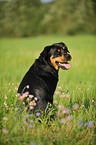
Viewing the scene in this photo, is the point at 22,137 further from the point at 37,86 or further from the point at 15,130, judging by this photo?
the point at 37,86

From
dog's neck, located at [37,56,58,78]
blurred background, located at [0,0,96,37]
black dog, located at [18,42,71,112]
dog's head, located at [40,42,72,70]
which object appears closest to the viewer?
black dog, located at [18,42,71,112]

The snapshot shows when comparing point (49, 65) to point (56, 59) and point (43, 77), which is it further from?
point (43, 77)

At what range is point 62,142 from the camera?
2230mm

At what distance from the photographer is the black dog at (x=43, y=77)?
2686 mm

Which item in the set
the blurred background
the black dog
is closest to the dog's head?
the black dog

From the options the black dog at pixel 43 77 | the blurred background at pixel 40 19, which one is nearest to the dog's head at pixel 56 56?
the black dog at pixel 43 77

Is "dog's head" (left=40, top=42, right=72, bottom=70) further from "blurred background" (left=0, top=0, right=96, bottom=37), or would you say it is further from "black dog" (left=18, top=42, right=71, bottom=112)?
"blurred background" (left=0, top=0, right=96, bottom=37)

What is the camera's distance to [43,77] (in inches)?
114

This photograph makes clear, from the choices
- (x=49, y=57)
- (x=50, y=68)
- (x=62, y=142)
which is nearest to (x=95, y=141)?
(x=62, y=142)

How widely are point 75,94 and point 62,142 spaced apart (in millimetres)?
1717

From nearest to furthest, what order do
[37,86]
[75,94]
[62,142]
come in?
[62,142], [37,86], [75,94]

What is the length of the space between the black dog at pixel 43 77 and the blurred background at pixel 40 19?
1180 inches

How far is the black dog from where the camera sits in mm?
2686

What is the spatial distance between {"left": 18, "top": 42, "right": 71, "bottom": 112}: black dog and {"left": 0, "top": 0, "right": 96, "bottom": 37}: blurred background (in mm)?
29969
